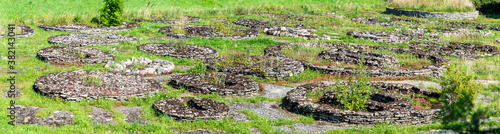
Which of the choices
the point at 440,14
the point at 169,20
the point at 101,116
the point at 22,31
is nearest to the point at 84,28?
the point at 22,31

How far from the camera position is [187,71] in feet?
56.3

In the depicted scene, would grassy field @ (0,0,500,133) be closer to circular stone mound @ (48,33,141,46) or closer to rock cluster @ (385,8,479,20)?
circular stone mound @ (48,33,141,46)

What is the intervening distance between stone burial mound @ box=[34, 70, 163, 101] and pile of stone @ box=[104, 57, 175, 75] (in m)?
1.14

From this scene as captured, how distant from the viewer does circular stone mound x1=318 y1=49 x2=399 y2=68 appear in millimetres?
19109

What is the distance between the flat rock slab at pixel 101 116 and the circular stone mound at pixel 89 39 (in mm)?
9954

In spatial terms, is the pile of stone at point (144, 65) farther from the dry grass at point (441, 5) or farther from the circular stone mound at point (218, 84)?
the dry grass at point (441, 5)

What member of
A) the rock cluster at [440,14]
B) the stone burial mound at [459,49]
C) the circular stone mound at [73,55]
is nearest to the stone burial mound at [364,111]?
the circular stone mound at [73,55]

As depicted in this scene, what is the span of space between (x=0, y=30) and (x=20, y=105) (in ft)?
42.7

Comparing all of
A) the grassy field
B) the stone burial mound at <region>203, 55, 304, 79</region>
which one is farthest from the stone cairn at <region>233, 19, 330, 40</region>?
the stone burial mound at <region>203, 55, 304, 79</region>

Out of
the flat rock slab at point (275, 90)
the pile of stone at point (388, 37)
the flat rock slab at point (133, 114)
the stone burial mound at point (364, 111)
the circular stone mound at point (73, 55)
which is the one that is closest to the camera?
the flat rock slab at point (133, 114)

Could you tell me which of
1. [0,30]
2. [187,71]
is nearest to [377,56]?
[187,71]

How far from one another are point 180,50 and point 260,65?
4.57m

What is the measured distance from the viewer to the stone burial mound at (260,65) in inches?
663

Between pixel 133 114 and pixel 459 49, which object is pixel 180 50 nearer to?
pixel 133 114
